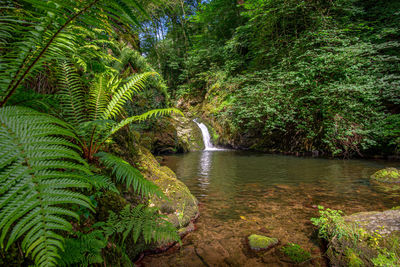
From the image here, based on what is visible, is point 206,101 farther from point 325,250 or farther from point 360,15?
point 325,250

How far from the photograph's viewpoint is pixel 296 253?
1836 millimetres

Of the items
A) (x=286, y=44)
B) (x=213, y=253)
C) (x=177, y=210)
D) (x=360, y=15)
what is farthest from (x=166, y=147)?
(x=360, y=15)

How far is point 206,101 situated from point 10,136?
43.7ft

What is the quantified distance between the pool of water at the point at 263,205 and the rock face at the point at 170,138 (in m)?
3.81

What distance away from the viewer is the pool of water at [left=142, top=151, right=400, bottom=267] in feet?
6.01

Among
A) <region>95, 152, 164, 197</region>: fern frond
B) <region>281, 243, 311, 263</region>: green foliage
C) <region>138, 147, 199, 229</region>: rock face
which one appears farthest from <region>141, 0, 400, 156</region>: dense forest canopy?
<region>281, 243, 311, 263</region>: green foliage

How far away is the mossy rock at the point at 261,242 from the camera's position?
1941mm

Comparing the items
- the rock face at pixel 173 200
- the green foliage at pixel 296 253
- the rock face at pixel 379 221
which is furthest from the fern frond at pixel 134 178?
the rock face at pixel 379 221

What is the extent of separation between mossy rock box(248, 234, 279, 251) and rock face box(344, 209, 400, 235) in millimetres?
846

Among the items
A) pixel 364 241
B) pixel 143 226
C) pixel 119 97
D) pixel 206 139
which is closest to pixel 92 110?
pixel 119 97

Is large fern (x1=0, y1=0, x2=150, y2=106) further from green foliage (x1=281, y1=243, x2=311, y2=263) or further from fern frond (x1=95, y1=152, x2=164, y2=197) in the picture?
green foliage (x1=281, y1=243, x2=311, y2=263)

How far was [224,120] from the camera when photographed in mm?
10641

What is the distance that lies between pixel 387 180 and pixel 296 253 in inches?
152

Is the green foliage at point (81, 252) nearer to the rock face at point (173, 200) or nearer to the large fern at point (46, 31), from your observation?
the large fern at point (46, 31)
